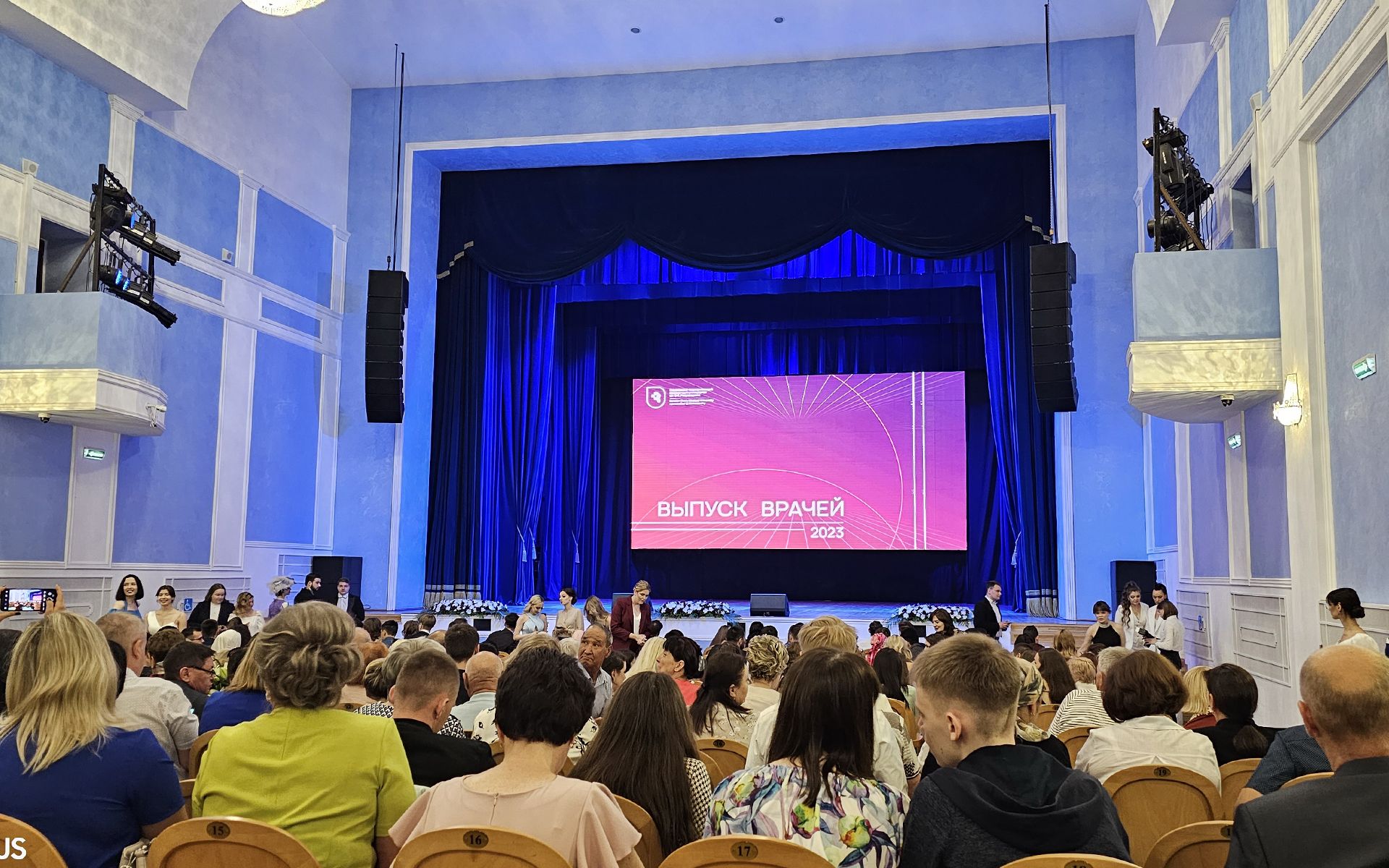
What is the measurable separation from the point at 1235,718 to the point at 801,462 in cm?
1244

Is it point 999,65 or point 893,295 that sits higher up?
point 999,65

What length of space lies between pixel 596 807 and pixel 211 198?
11550 mm

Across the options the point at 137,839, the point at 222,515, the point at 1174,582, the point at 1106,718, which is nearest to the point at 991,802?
the point at 137,839

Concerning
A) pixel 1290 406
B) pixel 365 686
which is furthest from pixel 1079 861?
pixel 1290 406

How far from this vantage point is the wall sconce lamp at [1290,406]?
720 centimetres

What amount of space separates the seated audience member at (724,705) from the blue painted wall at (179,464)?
8467 millimetres

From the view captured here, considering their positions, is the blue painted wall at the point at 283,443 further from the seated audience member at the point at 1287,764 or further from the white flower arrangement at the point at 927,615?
the seated audience member at the point at 1287,764

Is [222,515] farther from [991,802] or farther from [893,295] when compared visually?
[991,802]

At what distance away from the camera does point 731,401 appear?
16609 millimetres

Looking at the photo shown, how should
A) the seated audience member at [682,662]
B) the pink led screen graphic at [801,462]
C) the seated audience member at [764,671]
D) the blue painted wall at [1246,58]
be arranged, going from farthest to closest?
1. the pink led screen graphic at [801,462]
2. the blue painted wall at [1246,58]
3. the seated audience member at [682,662]
4. the seated audience member at [764,671]

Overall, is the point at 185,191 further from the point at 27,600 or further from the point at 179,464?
the point at 27,600

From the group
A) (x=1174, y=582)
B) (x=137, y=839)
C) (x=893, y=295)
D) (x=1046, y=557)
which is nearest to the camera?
(x=137, y=839)

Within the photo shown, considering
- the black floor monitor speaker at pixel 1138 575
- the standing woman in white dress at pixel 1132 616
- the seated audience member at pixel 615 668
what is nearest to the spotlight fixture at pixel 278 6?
the seated audience member at pixel 615 668

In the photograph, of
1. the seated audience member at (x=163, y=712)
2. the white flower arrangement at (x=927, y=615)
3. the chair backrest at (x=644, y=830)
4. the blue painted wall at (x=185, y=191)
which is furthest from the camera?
the white flower arrangement at (x=927, y=615)
